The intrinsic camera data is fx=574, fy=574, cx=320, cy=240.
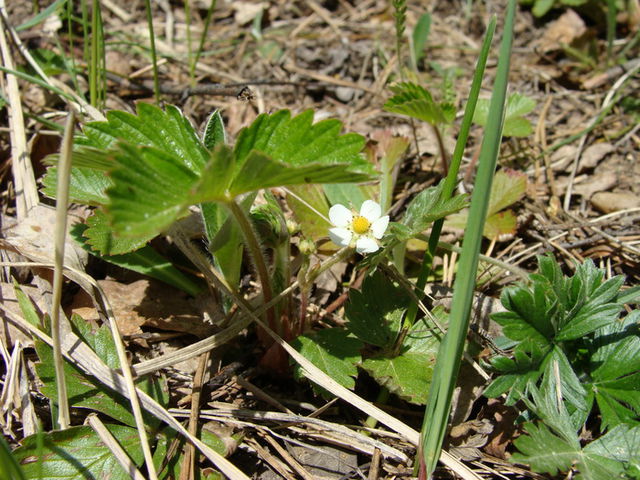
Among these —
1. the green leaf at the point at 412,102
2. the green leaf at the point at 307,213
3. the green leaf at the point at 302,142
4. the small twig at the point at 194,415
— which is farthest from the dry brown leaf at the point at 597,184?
the small twig at the point at 194,415

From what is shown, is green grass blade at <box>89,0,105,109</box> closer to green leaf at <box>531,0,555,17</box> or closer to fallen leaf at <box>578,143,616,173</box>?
fallen leaf at <box>578,143,616,173</box>

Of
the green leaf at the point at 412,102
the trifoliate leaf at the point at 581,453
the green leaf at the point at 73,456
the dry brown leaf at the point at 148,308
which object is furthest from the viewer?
the green leaf at the point at 412,102

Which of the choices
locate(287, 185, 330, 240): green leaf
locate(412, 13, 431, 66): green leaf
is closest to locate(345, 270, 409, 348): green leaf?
locate(287, 185, 330, 240): green leaf

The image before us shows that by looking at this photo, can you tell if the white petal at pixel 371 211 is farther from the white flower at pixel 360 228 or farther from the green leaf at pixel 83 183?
the green leaf at pixel 83 183

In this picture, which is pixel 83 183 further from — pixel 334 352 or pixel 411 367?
pixel 411 367

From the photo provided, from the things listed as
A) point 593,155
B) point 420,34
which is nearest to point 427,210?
point 593,155

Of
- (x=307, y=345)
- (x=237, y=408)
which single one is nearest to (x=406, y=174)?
(x=307, y=345)

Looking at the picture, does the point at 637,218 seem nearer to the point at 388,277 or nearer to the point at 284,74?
the point at 388,277

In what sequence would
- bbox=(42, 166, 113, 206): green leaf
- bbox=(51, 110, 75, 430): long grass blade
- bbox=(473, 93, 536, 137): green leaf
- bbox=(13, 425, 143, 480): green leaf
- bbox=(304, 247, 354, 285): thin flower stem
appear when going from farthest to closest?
bbox=(473, 93, 536, 137): green leaf
bbox=(42, 166, 113, 206): green leaf
bbox=(304, 247, 354, 285): thin flower stem
bbox=(13, 425, 143, 480): green leaf
bbox=(51, 110, 75, 430): long grass blade
